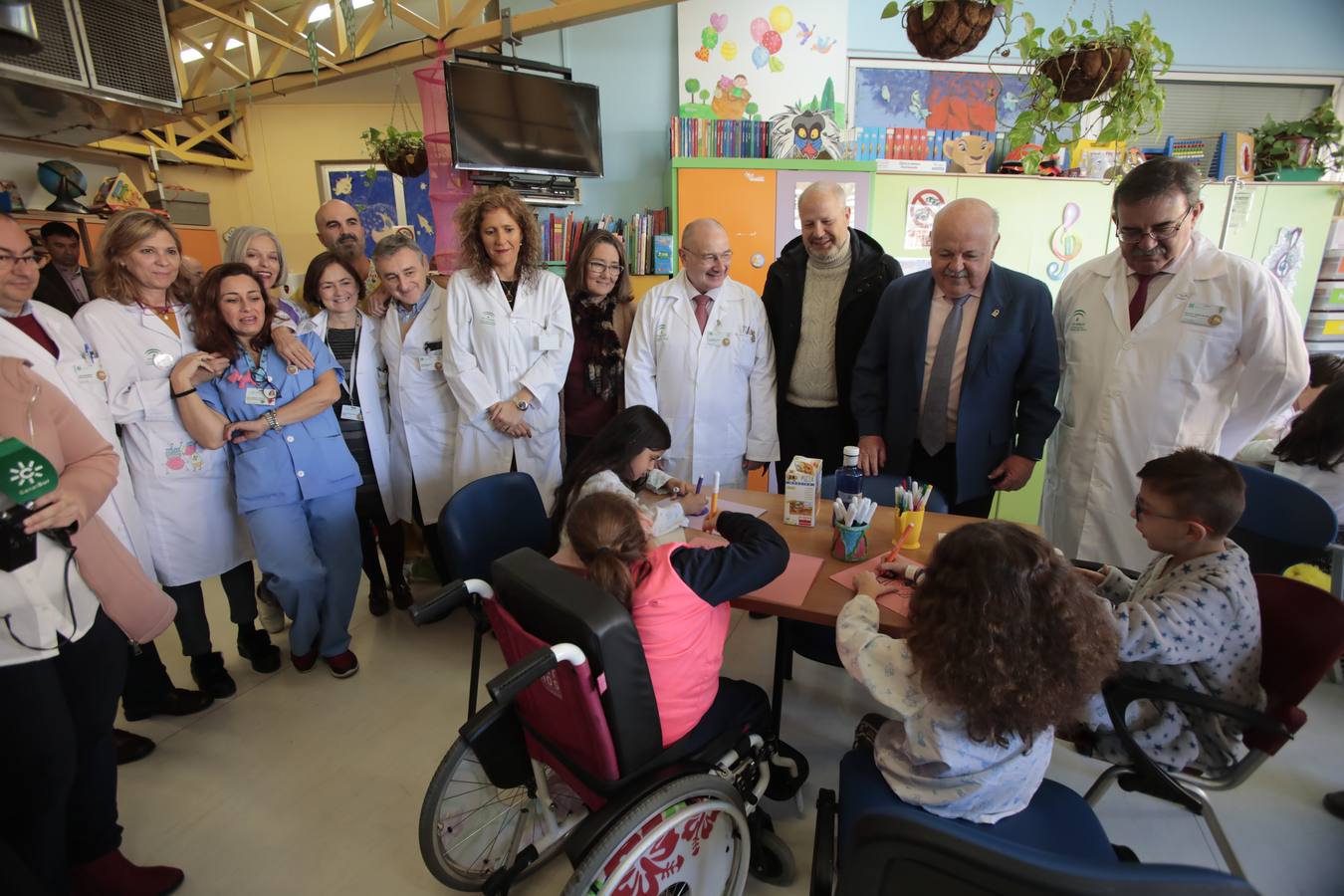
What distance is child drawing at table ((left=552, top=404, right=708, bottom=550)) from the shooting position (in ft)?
5.84

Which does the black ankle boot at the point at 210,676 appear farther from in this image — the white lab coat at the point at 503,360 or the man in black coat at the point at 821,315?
the man in black coat at the point at 821,315

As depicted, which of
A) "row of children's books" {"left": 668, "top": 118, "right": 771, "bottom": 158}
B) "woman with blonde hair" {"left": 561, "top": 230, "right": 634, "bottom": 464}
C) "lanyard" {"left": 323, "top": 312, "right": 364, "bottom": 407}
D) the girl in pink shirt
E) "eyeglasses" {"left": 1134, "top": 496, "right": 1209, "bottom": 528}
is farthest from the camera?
"row of children's books" {"left": 668, "top": 118, "right": 771, "bottom": 158}

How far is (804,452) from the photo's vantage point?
109 inches

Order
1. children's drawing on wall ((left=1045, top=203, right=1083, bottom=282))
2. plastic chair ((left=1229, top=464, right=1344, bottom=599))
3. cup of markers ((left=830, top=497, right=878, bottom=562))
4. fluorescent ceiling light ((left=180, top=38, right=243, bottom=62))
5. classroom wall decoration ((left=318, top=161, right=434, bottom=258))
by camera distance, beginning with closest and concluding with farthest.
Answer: cup of markers ((left=830, top=497, right=878, bottom=562)), plastic chair ((left=1229, top=464, right=1344, bottom=599)), children's drawing on wall ((left=1045, top=203, right=1083, bottom=282)), fluorescent ceiling light ((left=180, top=38, right=243, bottom=62)), classroom wall decoration ((left=318, top=161, right=434, bottom=258))

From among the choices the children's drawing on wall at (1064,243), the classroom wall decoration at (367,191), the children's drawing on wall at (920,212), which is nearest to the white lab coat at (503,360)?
the children's drawing on wall at (920,212)

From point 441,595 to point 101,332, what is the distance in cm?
159

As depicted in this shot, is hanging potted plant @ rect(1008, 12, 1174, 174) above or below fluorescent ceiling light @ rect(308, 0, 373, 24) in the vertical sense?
below

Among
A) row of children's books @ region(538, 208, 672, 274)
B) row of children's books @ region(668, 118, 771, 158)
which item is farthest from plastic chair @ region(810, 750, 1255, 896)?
row of children's books @ region(668, 118, 771, 158)

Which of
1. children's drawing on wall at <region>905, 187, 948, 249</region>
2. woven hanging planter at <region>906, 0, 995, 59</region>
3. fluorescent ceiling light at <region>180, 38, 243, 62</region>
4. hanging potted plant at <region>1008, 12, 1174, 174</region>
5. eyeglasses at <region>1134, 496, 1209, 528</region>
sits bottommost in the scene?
eyeglasses at <region>1134, 496, 1209, 528</region>

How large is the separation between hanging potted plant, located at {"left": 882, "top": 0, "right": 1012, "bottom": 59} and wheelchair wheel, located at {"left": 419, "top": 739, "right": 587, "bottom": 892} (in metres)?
2.40

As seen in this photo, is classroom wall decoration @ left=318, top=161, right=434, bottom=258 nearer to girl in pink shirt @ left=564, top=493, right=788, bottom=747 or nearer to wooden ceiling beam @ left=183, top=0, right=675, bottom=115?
wooden ceiling beam @ left=183, top=0, right=675, bottom=115

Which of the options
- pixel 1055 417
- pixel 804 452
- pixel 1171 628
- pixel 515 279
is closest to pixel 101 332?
pixel 515 279

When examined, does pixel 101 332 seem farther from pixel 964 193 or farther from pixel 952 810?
pixel 964 193

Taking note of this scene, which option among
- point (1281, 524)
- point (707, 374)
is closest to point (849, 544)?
point (707, 374)
